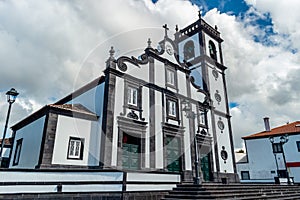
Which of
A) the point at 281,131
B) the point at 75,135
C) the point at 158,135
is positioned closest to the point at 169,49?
the point at 158,135

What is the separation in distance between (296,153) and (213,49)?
13850 millimetres

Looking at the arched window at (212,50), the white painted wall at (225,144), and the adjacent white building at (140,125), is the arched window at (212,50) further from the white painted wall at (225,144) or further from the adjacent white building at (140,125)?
the white painted wall at (225,144)

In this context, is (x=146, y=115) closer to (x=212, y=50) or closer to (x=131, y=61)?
(x=131, y=61)

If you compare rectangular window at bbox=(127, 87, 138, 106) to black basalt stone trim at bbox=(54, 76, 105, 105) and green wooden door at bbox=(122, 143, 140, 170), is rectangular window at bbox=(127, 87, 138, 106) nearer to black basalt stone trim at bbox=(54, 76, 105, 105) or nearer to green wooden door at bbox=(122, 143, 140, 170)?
black basalt stone trim at bbox=(54, 76, 105, 105)

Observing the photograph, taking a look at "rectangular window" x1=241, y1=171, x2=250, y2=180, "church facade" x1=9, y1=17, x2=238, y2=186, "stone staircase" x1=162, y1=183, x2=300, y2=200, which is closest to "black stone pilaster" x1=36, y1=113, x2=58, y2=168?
"church facade" x1=9, y1=17, x2=238, y2=186

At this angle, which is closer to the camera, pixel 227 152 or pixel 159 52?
pixel 159 52

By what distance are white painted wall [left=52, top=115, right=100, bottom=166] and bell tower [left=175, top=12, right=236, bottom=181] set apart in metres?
9.63

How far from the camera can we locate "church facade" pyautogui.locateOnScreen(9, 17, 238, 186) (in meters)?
11.7

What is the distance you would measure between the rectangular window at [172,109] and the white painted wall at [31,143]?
26.0 feet

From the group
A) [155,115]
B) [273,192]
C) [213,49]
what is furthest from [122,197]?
[213,49]

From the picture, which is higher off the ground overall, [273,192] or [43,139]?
[43,139]

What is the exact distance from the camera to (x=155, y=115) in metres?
14.7

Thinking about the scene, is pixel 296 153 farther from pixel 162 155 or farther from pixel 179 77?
pixel 162 155

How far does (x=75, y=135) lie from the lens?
39.3 ft
